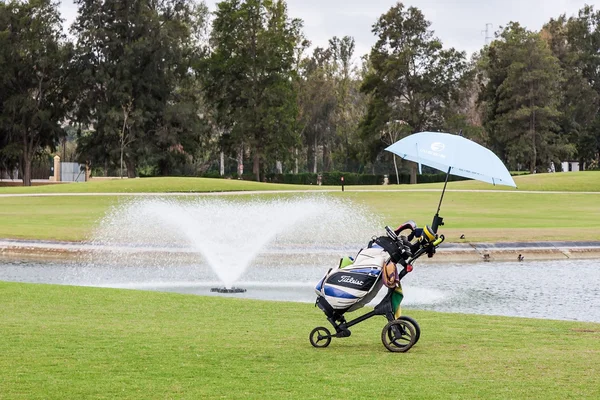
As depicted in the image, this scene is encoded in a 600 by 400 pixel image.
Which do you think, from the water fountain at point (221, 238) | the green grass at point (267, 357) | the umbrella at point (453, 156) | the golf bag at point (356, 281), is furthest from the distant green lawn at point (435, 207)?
the golf bag at point (356, 281)

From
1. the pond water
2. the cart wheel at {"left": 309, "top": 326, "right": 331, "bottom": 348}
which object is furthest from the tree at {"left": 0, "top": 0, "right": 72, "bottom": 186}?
the cart wheel at {"left": 309, "top": 326, "right": 331, "bottom": 348}

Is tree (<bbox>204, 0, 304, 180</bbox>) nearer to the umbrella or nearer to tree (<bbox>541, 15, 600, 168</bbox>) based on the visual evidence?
tree (<bbox>541, 15, 600, 168</bbox>)

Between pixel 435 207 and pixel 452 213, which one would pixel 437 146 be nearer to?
pixel 452 213

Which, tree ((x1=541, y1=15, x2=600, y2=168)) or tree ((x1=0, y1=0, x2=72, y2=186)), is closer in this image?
tree ((x1=0, y1=0, x2=72, y2=186))

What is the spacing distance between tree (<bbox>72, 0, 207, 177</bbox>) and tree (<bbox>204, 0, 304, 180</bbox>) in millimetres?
3951

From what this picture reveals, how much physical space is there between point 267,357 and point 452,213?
3046cm

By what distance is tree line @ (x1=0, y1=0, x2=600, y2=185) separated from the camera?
2899 inches

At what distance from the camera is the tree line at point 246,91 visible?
73.6 metres

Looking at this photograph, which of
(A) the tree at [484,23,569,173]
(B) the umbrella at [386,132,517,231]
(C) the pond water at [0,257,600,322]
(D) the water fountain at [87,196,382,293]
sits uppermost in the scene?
(A) the tree at [484,23,569,173]

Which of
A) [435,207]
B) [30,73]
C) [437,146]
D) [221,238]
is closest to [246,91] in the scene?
[30,73]

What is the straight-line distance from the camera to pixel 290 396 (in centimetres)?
660

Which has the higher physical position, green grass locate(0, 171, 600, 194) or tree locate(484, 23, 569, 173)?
tree locate(484, 23, 569, 173)

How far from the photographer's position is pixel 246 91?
3063 inches

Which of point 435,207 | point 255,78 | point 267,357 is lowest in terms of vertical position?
point 435,207
